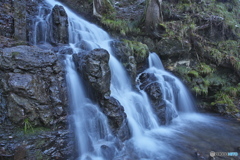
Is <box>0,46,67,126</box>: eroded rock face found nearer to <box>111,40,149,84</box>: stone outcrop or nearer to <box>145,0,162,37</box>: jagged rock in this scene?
<box>111,40,149,84</box>: stone outcrop

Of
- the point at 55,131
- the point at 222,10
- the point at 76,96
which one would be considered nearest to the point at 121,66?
the point at 76,96

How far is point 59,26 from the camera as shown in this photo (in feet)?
25.3

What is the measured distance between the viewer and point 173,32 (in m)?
10.2

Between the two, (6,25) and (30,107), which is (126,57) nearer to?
(30,107)

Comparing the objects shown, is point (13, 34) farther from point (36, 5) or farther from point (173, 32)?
point (173, 32)

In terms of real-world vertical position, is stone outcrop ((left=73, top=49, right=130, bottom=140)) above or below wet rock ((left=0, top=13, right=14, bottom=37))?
below

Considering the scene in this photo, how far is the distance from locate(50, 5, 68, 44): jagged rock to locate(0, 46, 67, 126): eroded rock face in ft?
10.5

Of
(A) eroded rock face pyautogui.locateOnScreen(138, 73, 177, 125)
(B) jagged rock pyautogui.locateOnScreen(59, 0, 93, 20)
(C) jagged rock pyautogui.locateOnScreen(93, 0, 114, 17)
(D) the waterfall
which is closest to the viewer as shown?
(D) the waterfall

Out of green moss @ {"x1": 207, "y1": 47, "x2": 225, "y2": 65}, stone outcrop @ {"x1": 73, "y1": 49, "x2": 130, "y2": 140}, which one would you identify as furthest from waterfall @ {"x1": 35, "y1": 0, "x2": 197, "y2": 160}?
green moss @ {"x1": 207, "y1": 47, "x2": 225, "y2": 65}

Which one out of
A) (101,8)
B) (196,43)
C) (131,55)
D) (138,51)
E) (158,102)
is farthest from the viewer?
(101,8)

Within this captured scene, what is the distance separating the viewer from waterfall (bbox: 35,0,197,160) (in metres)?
4.37

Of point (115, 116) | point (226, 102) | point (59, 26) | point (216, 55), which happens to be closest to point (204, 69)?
point (216, 55)

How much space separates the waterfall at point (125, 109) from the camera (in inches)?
172

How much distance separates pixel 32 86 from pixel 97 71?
1.88 metres
